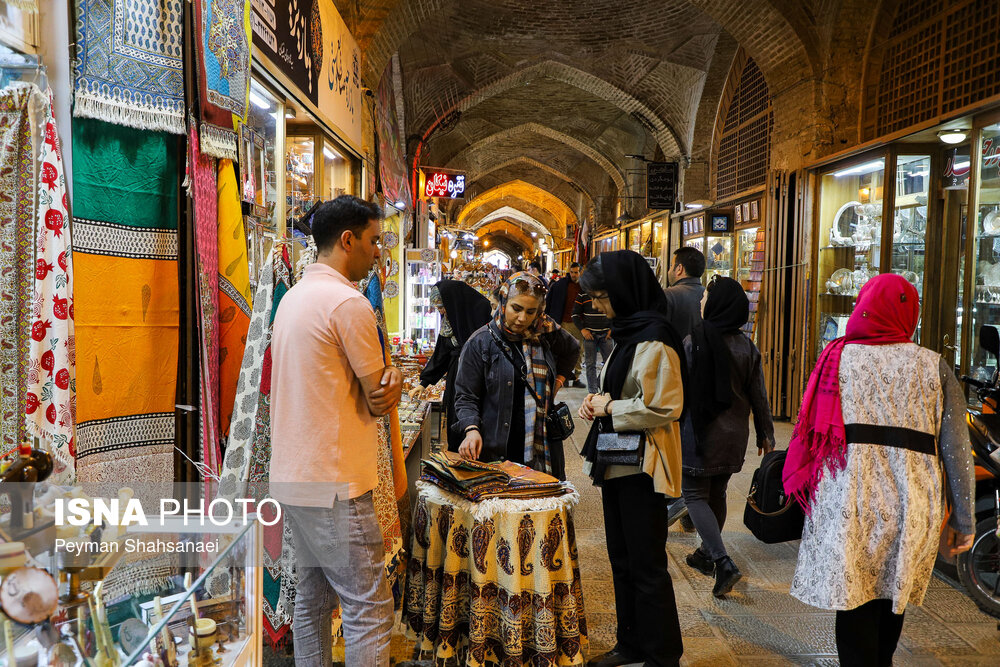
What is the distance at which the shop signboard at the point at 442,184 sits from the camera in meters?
14.0

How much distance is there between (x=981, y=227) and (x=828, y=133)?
2775mm

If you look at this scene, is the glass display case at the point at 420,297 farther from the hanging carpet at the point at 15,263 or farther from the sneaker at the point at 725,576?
the hanging carpet at the point at 15,263

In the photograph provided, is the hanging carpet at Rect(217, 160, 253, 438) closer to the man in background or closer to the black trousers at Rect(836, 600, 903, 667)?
the black trousers at Rect(836, 600, 903, 667)

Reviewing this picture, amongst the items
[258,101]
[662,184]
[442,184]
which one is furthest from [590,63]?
[258,101]

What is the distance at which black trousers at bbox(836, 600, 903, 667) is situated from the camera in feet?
7.93

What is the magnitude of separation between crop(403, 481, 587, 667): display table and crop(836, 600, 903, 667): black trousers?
93cm

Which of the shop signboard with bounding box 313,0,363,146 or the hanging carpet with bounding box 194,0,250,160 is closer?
the hanging carpet with bounding box 194,0,250,160

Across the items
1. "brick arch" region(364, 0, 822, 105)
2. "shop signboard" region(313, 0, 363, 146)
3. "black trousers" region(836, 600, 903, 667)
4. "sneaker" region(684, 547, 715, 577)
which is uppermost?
"brick arch" region(364, 0, 822, 105)

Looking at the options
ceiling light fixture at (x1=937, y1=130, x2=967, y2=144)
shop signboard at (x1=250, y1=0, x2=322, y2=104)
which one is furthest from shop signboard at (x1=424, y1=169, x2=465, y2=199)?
ceiling light fixture at (x1=937, y1=130, x2=967, y2=144)


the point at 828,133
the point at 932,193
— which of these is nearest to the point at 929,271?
the point at 932,193

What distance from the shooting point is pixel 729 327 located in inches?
142

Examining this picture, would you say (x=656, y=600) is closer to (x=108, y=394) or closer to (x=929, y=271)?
(x=108, y=394)

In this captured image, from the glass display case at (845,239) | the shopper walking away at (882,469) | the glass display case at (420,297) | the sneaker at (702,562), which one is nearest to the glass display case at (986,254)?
the glass display case at (845,239)

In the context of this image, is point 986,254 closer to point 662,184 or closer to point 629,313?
point 629,313
